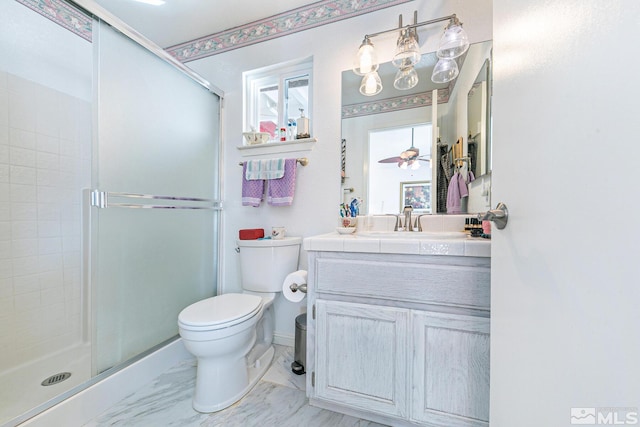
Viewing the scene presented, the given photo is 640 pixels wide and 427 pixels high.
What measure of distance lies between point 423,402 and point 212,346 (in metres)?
0.92

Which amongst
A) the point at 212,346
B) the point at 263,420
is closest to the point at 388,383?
the point at 263,420

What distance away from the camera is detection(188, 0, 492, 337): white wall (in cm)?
145

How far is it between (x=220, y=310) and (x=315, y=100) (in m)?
1.43

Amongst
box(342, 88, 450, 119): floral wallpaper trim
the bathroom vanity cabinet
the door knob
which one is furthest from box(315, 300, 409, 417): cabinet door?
box(342, 88, 450, 119): floral wallpaper trim

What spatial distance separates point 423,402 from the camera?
95cm

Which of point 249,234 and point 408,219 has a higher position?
point 408,219

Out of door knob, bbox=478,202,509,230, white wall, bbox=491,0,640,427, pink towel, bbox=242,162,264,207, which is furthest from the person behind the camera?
pink towel, bbox=242,162,264,207

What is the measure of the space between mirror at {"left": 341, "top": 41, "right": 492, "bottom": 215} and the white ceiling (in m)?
0.81

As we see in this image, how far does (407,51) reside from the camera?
1383 millimetres

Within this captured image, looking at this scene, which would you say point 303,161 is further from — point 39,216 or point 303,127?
point 39,216

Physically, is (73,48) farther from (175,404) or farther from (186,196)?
(175,404)

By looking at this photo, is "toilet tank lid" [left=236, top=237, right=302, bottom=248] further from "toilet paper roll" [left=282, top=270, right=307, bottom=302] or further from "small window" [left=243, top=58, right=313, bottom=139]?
"small window" [left=243, top=58, right=313, bottom=139]

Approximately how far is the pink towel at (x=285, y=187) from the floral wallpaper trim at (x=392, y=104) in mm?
490

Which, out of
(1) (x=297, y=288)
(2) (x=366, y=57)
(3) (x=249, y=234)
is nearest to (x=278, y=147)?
(3) (x=249, y=234)
